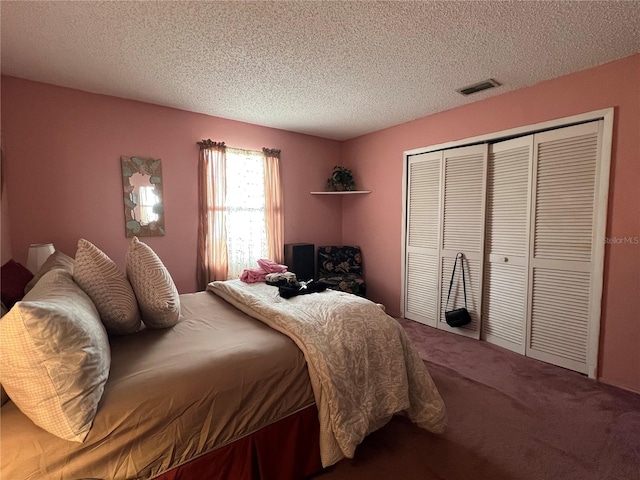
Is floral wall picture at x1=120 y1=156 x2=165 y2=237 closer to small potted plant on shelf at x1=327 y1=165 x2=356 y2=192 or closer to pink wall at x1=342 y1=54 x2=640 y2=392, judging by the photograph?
small potted plant on shelf at x1=327 y1=165 x2=356 y2=192

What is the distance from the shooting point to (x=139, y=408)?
1.14 metres

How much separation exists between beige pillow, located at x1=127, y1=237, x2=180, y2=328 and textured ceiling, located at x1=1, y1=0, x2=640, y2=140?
1.42 m

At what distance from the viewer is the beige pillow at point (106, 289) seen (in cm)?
152

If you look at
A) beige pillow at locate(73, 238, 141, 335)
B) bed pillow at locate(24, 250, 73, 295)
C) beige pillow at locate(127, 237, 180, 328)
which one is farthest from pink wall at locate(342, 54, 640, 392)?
bed pillow at locate(24, 250, 73, 295)

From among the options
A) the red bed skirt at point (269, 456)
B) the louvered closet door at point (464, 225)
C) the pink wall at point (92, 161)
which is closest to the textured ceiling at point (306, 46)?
the pink wall at point (92, 161)

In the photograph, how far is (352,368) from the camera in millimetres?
1580

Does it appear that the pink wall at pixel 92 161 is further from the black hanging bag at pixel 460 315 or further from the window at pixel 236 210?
the black hanging bag at pixel 460 315

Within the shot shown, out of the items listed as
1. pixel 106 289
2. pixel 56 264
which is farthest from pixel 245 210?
pixel 106 289

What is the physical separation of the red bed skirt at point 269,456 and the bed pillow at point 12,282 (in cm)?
127

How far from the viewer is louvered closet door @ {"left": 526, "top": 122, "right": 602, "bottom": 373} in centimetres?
253

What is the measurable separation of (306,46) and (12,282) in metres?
2.32

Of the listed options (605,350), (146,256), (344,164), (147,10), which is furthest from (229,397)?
(344,164)

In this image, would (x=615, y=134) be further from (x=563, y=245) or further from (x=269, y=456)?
(x=269, y=456)

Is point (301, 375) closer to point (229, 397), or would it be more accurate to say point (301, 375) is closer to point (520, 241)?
point (229, 397)
